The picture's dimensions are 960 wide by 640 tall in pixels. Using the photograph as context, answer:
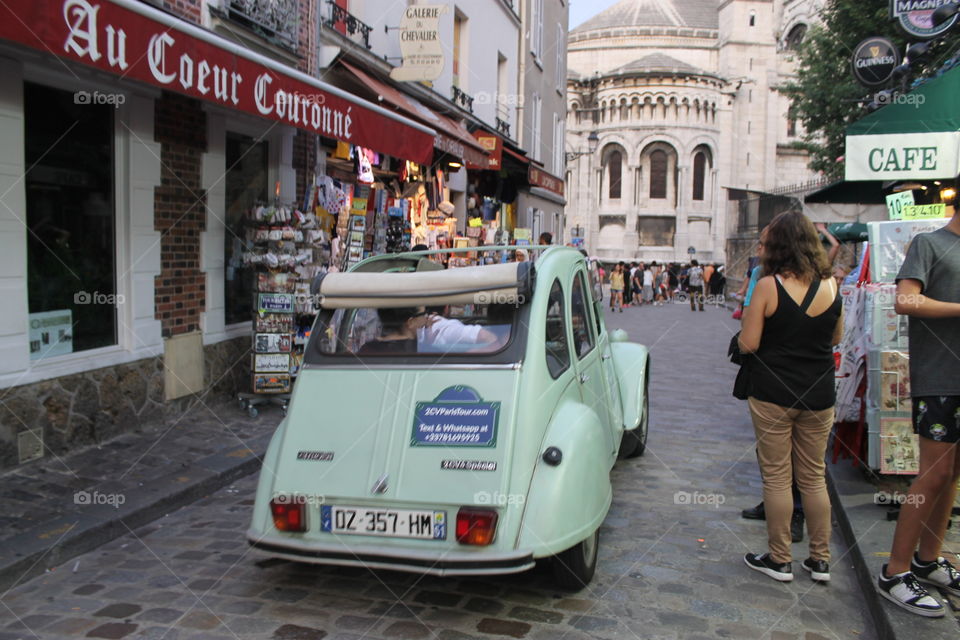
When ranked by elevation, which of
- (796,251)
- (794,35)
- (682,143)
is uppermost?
(794,35)

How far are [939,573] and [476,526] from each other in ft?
7.88

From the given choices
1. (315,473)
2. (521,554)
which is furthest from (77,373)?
(521,554)

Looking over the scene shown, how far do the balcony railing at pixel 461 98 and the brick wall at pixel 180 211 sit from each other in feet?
27.8

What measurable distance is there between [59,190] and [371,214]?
5.48 m

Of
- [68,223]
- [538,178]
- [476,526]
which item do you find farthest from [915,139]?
[538,178]

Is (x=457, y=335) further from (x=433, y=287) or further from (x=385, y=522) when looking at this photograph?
(x=385, y=522)

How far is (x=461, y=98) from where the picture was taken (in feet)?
52.6

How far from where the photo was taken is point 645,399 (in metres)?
6.82

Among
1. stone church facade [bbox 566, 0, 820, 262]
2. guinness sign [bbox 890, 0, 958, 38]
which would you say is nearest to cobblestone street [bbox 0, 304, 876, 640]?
guinness sign [bbox 890, 0, 958, 38]

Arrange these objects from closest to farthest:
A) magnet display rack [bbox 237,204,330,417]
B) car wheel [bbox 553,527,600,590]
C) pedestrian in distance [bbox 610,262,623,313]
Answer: car wheel [bbox 553,527,600,590] < magnet display rack [bbox 237,204,330,417] < pedestrian in distance [bbox 610,262,623,313]

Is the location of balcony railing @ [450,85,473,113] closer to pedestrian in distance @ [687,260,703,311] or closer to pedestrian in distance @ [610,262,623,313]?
pedestrian in distance @ [610,262,623,313]

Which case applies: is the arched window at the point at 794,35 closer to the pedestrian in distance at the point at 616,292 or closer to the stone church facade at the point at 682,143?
the stone church facade at the point at 682,143

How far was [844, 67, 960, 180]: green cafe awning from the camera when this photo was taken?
6934mm

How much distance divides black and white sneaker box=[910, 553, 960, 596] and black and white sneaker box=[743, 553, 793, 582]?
59cm
